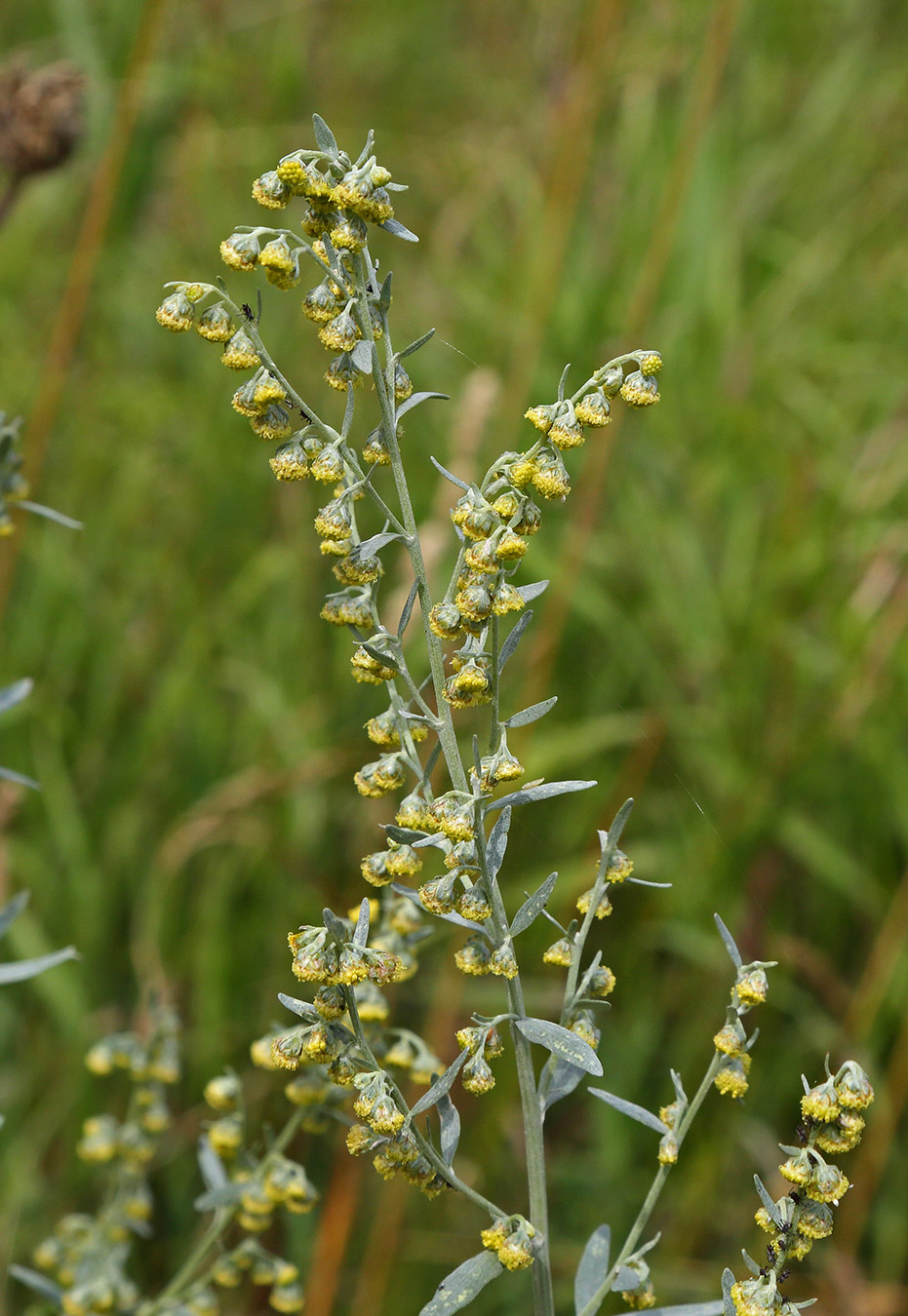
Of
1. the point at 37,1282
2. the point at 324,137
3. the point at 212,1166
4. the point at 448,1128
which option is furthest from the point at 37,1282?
the point at 324,137

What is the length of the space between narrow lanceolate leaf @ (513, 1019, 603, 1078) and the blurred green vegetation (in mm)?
1463

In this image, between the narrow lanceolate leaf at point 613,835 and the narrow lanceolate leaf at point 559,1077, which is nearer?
the narrow lanceolate leaf at point 613,835

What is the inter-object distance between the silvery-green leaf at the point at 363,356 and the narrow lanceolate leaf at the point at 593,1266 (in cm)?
111

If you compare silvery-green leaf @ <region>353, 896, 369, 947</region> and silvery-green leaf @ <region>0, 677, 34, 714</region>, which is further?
silvery-green leaf @ <region>0, 677, 34, 714</region>

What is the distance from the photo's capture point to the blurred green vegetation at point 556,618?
3.32 metres

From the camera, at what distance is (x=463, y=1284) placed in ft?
4.66

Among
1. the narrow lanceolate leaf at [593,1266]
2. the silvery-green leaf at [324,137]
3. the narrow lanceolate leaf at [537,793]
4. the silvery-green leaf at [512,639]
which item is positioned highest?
the silvery-green leaf at [324,137]

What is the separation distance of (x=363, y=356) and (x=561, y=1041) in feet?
2.60

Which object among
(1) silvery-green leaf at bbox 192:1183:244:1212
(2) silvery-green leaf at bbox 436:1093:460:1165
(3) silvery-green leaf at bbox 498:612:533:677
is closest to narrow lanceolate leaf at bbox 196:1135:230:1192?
(1) silvery-green leaf at bbox 192:1183:244:1212

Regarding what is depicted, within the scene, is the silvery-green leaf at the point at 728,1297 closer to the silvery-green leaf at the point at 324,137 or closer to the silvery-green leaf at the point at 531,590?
the silvery-green leaf at the point at 531,590

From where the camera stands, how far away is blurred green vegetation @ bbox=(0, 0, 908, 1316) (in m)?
3.32

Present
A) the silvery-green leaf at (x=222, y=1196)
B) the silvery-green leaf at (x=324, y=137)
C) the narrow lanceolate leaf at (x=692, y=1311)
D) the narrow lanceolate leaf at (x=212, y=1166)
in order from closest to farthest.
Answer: the silvery-green leaf at (x=324, y=137), the narrow lanceolate leaf at (x=692, y=1311), the silvery-green leaf at (x=222, y=1196), the narrow lanceolate leaf at (x=212, y=1166)

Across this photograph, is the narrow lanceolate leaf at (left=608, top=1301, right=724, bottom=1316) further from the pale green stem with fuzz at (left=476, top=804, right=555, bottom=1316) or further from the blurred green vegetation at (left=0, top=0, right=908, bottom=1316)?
the blurred green vegetation at (left=0, top=0, right=908, bottom=1316)

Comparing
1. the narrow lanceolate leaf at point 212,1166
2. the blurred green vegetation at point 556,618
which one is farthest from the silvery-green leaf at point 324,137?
the blurred green vegetation at point 556,618
